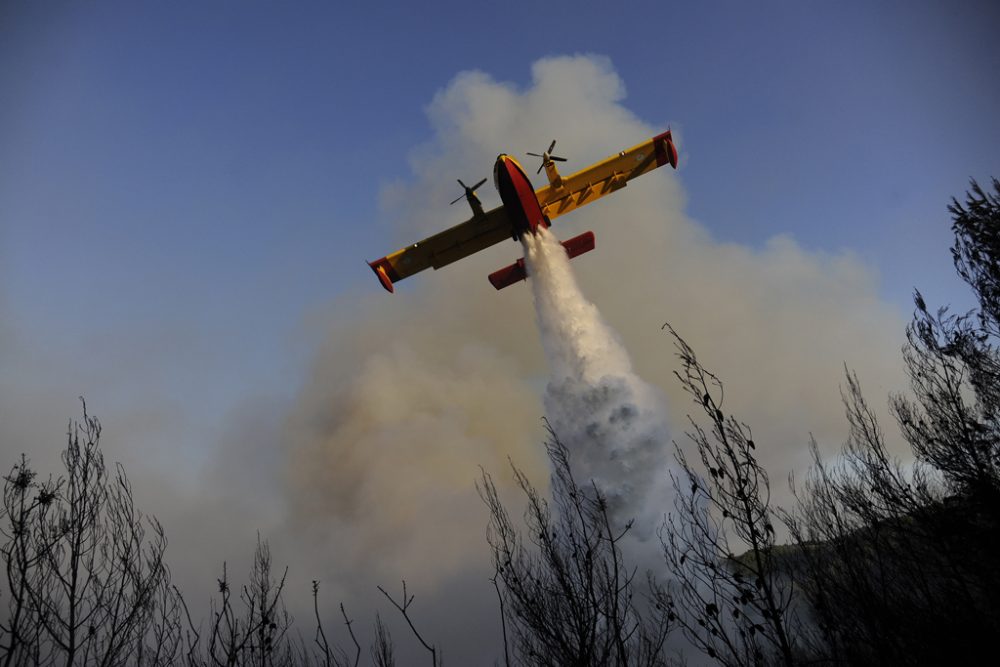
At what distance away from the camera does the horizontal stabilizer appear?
25328 millimetres

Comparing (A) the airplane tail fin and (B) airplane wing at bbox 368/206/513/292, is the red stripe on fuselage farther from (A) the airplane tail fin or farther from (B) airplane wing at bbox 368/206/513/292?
(A) the airplane tail fin

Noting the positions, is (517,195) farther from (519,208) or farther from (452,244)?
(452,244)

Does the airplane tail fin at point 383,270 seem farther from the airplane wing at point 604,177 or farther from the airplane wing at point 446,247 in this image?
the airplane wing at point 604,177

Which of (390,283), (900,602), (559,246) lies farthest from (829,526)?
(390,283)

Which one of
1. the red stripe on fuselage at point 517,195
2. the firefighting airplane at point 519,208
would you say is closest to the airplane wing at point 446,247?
the firefighting airplane at point 519,208

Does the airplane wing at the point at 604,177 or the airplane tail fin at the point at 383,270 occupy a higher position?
the airplane wing at the point at 604,177

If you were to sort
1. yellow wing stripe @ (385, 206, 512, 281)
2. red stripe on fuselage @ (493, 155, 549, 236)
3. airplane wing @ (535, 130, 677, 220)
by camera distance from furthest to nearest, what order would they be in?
yellow wing stripe @ (385, 206, 512, 281) < airplane wing @ (535, 130, 677, 220) < red stripe on fuselage @ (493, 155, 549, 236)

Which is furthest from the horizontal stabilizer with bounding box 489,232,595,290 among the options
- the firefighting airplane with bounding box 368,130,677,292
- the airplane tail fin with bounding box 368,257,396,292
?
the airplane tail fin with bounding box 368,257,396,292

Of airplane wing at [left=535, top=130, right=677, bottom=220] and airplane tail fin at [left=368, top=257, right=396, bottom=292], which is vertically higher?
airplane wing at [left=535, top=130, right=677, bottom=220]

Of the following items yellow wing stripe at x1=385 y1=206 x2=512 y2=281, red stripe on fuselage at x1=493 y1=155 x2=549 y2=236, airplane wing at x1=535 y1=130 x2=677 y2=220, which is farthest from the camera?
yellow wing stripe at x1=385 y1=206 x2=512 y2=281

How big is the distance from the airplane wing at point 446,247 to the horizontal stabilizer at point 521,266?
1.53 m

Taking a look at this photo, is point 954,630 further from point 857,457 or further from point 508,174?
point 508,174

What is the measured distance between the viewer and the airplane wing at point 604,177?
24406 millimetres

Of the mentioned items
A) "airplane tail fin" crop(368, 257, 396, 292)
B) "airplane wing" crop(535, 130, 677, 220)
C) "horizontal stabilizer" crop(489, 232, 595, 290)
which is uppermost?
"airplane wing" crop(535, 130, 677, 220)
